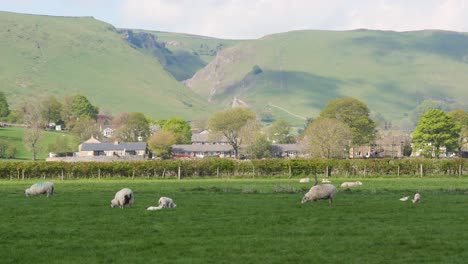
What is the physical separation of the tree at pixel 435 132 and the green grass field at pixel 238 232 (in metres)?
115

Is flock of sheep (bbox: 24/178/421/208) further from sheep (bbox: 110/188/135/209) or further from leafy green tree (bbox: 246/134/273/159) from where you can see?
leafy green tree (bbox: 246/134/273/159)

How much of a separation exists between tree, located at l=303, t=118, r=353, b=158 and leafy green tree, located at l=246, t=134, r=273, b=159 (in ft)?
92.7

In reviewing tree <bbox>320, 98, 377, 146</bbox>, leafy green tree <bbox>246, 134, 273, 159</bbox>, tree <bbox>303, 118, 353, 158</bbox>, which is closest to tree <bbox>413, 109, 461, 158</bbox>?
tree <bbox>303, 118, 353, 158</bbox>

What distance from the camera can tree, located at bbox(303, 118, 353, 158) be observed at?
146 metres

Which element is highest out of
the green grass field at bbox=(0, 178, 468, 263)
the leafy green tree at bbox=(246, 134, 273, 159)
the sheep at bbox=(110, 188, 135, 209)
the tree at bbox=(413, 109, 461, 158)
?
the tree at bbox=(413, 109, 461, 158)

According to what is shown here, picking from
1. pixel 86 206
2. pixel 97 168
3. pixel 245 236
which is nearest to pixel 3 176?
pixel 97 168

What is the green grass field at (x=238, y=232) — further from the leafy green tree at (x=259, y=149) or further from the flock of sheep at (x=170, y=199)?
the leafy green tree at (x=259, y=149)

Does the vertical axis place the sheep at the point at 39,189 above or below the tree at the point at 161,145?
below

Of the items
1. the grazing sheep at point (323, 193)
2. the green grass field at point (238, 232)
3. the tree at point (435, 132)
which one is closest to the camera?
the green grass field at point (238, 232)

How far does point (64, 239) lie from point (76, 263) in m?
4.52

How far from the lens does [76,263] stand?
22859 mm

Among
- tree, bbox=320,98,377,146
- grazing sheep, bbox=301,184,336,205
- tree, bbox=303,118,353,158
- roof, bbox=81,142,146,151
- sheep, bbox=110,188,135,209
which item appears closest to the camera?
sheep, bbox=110,188,135,209

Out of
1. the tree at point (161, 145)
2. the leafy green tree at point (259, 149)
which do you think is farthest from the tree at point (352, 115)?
the tree at point (161, 145)

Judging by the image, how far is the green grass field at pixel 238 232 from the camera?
23.8 metres
